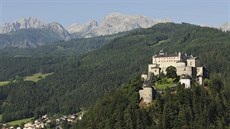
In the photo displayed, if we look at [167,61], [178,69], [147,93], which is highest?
[167,61]

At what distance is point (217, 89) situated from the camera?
5340 inches

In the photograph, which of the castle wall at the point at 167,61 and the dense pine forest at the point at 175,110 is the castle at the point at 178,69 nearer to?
the castle wall at the point at 167,61

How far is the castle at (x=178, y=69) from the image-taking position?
130000mm

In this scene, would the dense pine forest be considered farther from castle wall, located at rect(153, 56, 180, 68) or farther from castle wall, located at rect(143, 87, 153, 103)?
castle wall, located at rect(153, 56, 180, 68)

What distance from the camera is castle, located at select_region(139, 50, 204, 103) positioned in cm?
13000

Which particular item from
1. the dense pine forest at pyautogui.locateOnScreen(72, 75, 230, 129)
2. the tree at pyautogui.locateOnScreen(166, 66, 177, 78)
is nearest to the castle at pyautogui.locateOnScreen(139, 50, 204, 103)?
the tree at pyautogui.locateOnScreen(166, 66, 177, 78)

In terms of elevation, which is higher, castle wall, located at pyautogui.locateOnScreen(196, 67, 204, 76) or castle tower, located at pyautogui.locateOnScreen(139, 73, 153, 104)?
castle wall, located at pyautogui.locateOnScreen(196, 67, 204, 76)

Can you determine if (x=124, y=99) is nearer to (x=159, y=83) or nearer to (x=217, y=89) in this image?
(x=159, y=83)

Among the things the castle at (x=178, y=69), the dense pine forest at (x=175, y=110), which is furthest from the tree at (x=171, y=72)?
the dense pine forest at (x=175, y=110)

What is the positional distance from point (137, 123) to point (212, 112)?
19.2 metres

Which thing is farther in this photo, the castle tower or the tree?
the tree

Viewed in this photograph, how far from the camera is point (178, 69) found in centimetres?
14050

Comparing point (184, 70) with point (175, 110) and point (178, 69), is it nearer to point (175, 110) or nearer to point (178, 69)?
point (178, 69)

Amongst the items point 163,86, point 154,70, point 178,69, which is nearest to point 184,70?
point 178,69
